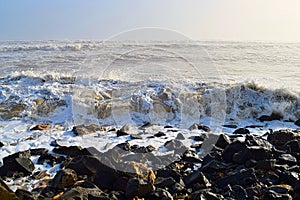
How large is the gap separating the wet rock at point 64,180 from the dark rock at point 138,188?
856mm

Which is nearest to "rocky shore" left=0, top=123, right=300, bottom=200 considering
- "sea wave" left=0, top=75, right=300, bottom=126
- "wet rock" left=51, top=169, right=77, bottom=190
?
"wet rock" left=51, top=169, right=77, bottom=190

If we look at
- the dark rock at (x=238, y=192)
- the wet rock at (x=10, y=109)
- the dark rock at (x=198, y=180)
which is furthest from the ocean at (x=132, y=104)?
the dark rock at (x=238, y=192)

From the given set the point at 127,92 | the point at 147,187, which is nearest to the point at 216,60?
the point at 127,92

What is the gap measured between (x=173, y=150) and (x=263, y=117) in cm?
534

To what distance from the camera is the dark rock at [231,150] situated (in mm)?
5469

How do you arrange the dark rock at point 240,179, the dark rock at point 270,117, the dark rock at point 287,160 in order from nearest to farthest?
the dark rock at point 240,179
the dark rock at point 287,160
the dark rock at point 270,117

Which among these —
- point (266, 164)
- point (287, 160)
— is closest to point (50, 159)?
point (266, 164)

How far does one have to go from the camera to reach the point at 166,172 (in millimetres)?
4984

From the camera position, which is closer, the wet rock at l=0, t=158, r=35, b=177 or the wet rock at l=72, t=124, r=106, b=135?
the wet rock at l=0, t=158, r=35, b=177

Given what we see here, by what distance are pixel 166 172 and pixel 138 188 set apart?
0.82 metres

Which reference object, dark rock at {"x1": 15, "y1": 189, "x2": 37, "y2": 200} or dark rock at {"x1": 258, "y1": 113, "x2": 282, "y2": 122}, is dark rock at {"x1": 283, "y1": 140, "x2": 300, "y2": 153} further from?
dark rock at {"x1": 258, "y1": 113, "x2": 282, "y2": 122}

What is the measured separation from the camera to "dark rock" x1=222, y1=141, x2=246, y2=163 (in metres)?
5.47

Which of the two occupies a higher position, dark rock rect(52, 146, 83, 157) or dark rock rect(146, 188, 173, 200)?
dark rock rect(146, 188, 173, 200)

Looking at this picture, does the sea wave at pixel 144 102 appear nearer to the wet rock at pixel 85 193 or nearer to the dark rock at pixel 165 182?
the dark rock at pixel 165 182
